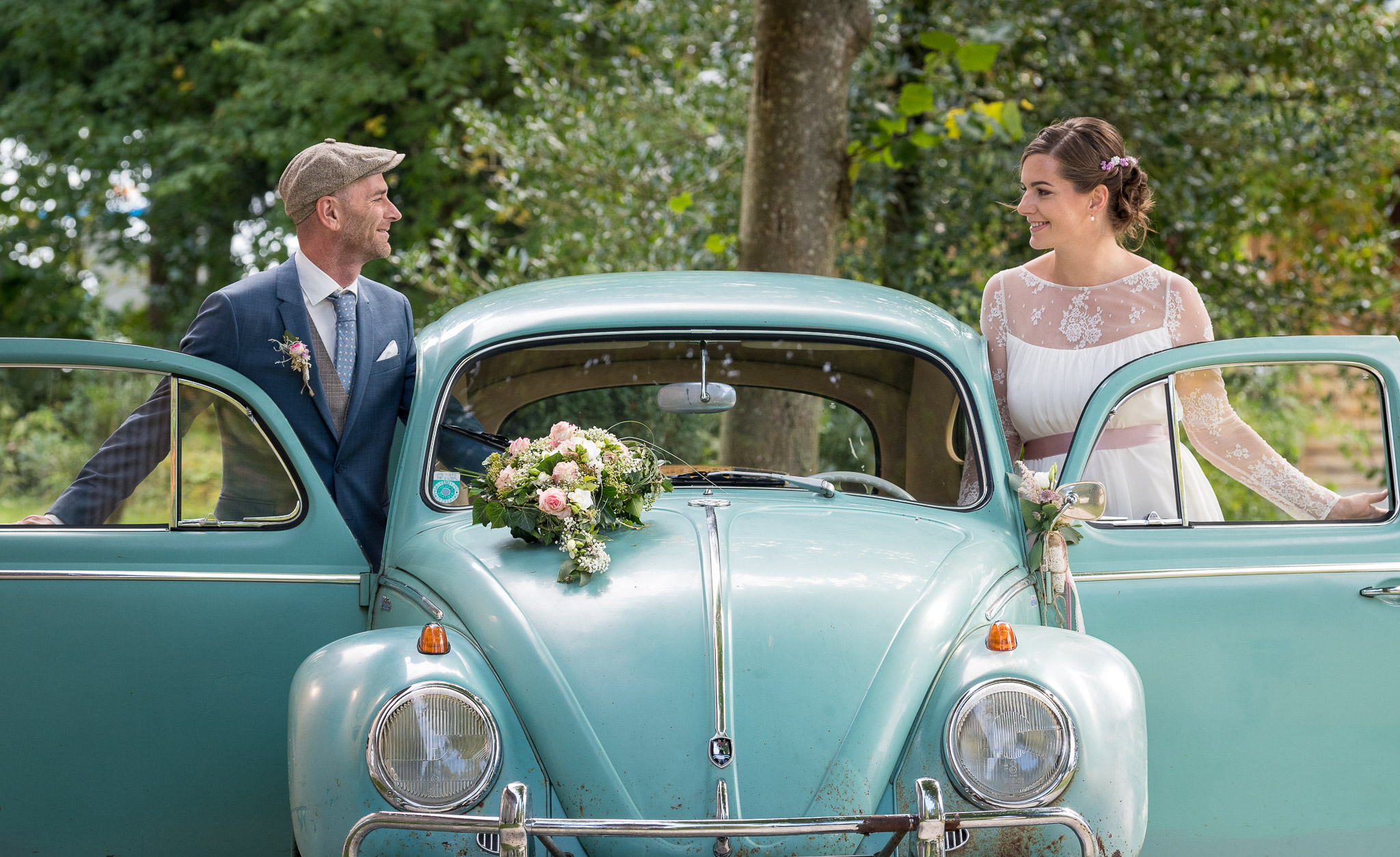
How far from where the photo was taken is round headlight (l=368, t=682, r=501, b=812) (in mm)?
2334

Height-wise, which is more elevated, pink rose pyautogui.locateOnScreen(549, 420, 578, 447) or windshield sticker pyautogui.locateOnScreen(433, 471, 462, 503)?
pink rose pyautogui.locateOnScreen(549, 420, 578, 447)

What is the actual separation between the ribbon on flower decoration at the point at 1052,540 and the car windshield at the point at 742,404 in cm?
29

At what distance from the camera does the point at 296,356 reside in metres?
3.50

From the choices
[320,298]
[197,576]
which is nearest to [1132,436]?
[320,298]

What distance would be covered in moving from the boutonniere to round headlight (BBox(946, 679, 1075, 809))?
214 centimetres

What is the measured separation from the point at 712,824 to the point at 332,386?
2.06m

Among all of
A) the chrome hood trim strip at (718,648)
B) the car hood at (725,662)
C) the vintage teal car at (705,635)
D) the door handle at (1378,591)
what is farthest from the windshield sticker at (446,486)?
the door handle at (1378,591)

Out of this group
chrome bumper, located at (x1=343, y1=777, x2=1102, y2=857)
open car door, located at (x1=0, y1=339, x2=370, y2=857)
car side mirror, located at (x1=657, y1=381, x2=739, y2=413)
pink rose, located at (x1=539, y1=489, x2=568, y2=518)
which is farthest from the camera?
car side mirror, located at (x1=657, y1=381, x2=739, y2=413)

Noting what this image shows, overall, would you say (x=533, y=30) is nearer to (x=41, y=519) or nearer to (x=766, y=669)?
(x=41, y=519)

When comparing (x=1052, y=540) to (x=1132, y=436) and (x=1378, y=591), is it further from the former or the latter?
(x=1378, y=591)

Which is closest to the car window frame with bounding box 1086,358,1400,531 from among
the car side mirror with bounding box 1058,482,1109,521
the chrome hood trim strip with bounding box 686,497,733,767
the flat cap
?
the car side mirror with bounding box 1058,482,1109,521

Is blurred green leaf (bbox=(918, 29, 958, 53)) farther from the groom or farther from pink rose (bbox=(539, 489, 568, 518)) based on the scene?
pink rose (bbox=(539, 489, 568, 518))

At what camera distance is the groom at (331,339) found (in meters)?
3.53

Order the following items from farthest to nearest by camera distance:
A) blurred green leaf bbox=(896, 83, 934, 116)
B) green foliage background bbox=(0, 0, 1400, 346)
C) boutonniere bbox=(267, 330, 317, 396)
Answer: green foliage background bbox=(0, 0, 1400, 346)
blurred green leaf bbox=(896, 83, 934, 116)
boutonniere bbox=(267, 330, 317, 396)
